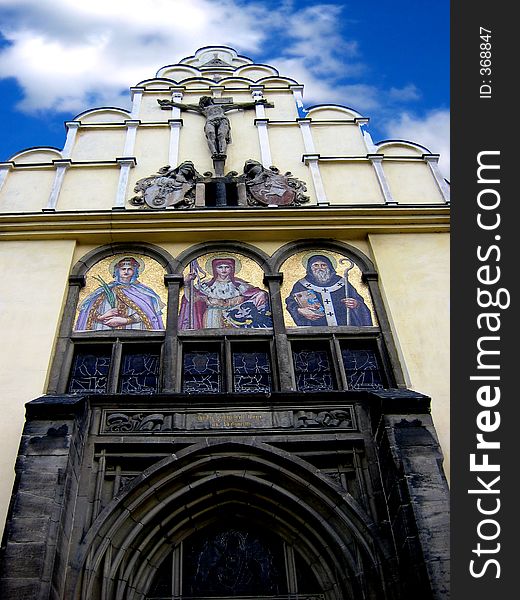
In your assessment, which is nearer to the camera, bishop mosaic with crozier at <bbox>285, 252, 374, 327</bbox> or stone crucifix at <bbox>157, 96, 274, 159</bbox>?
bishop mosaic with crozier at <bbox>285, 252, 374, 327</bbox>

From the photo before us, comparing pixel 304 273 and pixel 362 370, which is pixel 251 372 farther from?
pixel 304 273

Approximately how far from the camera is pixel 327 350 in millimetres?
8648

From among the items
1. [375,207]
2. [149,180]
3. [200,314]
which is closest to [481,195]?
[375,207]

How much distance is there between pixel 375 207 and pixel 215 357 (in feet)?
10.7

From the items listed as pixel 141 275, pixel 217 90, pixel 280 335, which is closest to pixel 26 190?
pixel 141 275

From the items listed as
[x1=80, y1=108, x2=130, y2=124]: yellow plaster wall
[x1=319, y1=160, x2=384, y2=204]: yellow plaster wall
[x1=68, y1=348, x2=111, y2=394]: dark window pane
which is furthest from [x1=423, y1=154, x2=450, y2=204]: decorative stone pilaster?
[x1=68, y1=348, x2=111, y2=394]: dark window pane

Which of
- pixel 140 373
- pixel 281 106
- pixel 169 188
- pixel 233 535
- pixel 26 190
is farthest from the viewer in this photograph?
pixel 281 106

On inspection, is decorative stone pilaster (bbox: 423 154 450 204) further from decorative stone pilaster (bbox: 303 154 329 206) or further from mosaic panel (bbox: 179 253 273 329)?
mosaic panel (bbox: 179 253 273 329)

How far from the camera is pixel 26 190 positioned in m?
10.6

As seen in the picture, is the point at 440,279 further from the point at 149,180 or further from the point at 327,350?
the point at 149,180

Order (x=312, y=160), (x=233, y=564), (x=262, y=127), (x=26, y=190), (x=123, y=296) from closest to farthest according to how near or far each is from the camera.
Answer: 1. (x=233, y=564)
2. (x=123, y=296)
3. (x=26, y=190)
4. (x=312, y=160)
5. (x=262, y=127)

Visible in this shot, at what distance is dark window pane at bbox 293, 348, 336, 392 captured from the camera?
27.2 ft

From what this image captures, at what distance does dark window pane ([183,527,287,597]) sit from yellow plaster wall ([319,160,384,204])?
16.8 feet

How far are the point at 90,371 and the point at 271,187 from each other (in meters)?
3.95
